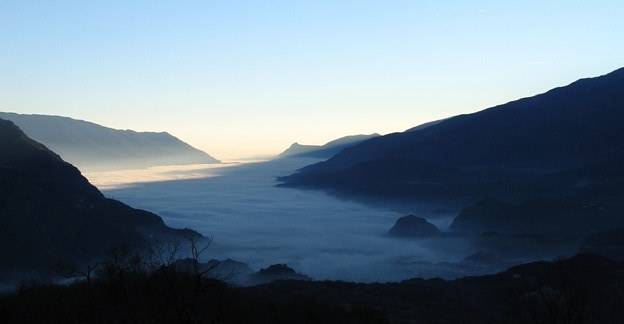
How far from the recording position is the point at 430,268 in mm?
123625

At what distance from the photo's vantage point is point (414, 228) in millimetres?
167250

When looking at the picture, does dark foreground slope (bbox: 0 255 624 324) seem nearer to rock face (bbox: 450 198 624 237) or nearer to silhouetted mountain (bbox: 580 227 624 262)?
silhouetted mountain (bbox: 580 227 624 262)

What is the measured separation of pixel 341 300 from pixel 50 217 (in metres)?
75.9

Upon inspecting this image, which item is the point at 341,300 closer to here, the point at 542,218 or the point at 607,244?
the point at 607,244

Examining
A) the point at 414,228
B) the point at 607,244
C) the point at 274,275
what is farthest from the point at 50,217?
the point at 607,244

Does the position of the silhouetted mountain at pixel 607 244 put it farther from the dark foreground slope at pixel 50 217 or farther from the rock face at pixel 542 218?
the dark foreground slope at pixel 50 217

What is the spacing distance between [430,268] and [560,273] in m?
63.1

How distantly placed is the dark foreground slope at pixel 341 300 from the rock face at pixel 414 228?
298 feet

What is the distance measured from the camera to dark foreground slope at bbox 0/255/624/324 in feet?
94.7

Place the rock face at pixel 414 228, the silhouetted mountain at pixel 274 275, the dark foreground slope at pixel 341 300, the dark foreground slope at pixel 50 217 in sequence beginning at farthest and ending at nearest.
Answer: the rock face at pixel 414 228, the silhouetted mountain at pixel 274 275, the dark foreground slope at pixel 50 217, the dark foreground slope at pixel 341 300

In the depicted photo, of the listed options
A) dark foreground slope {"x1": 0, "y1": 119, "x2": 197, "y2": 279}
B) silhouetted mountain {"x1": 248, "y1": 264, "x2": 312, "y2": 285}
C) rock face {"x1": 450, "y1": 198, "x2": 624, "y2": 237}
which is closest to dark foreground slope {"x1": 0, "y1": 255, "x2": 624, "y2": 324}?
silhouetted mountain {"x1": 248, "y1": 264, "x2": 312, "y2": 285}

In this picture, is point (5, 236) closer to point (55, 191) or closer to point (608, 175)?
point (55, 191)

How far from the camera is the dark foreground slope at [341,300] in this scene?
94.7 ft

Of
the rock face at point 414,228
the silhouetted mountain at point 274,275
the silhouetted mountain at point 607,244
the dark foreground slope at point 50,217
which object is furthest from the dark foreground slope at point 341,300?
the rock face at point 414,228
